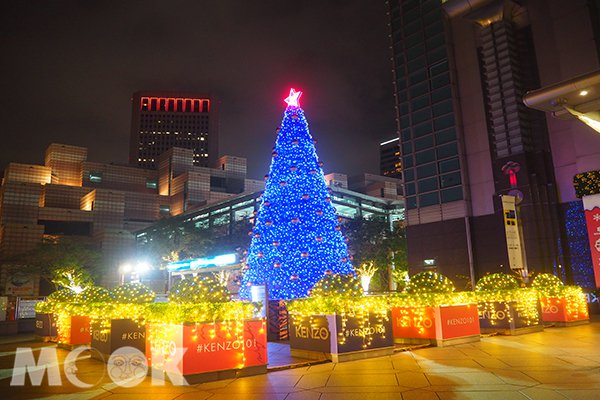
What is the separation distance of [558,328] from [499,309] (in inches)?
129

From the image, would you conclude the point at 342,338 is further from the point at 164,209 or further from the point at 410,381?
the point at 164,209

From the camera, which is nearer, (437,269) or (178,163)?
(437,269)

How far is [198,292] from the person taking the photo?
956cm

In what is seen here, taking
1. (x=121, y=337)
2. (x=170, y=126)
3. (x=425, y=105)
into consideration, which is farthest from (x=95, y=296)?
(x=170, y=126)

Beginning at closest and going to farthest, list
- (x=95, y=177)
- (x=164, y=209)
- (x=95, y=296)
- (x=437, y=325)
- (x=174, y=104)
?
(x=437, y=325)
(x=95, y=296)
(x=95, y=177)
(x=164, y=209)
(x=174, y=104)

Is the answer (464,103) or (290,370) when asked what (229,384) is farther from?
(464,103)

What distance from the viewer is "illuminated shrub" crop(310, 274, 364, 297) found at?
11258 millimetres

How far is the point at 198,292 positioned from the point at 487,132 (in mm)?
23958

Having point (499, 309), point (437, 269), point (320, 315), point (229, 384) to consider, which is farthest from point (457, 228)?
point (229, 384)

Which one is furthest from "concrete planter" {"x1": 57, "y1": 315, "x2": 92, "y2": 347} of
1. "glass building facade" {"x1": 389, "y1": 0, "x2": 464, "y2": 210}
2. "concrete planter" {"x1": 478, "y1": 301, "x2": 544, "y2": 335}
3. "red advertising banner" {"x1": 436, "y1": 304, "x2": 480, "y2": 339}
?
"glass building facade" {"x1": 389, "y1": 0, "x2": 464, "y2": 210}

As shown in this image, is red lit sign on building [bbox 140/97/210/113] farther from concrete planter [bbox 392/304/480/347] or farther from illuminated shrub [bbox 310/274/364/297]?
illuminated shrub [bbox 310/274/364/297]

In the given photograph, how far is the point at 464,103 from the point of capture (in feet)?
97.2

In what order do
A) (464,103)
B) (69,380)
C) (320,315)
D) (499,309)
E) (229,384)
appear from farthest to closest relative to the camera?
(464,103) → (499,309) → (320,315) → (69,380) → (229,384)

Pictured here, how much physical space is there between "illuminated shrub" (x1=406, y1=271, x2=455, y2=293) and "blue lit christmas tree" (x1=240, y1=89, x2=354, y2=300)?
384 cm
